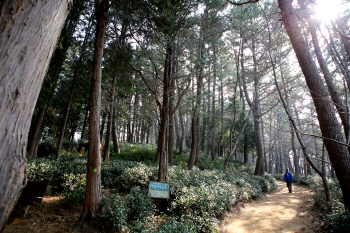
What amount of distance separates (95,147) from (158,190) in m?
2.19

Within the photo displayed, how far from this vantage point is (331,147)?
163 inches

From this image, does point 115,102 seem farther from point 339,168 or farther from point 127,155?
point 339,168

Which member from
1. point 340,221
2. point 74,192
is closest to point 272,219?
point 340,221

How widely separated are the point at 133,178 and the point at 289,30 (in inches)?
263

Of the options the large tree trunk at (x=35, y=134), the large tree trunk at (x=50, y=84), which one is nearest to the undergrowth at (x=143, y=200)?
the large tree trunk at (x=50, y=84)

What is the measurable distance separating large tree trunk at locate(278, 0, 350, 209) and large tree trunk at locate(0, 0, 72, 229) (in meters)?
4.82

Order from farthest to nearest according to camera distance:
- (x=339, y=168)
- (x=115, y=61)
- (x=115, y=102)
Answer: (x=115, y=102) → (x=115, y=61) → (x=339, y=168)

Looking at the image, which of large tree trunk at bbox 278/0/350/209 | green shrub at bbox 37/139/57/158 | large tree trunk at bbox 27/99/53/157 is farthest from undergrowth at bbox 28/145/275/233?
green shrub at bbox 37/139/57/158

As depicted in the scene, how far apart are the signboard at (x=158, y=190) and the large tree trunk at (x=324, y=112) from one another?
4187 millimetres

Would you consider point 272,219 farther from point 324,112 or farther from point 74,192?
point 74,192

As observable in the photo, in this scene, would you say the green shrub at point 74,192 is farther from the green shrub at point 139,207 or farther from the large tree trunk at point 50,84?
the large tree trunk at point 50,84

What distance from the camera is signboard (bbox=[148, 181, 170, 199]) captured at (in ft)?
16.7

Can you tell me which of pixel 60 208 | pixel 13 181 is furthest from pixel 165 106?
pixel 13 181

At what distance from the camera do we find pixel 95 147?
4301 mm
